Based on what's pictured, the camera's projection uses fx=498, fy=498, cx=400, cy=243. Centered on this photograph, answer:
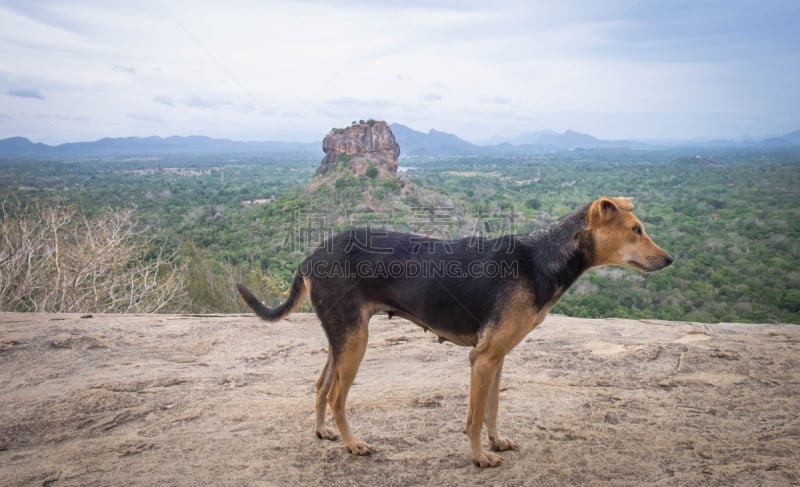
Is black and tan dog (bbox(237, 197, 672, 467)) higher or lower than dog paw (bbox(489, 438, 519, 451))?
higher

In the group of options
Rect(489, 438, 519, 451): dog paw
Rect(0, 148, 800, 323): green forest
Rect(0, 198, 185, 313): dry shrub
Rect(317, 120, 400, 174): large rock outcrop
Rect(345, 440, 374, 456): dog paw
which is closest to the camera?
Rect(345, 440, 374, 456): dog paw

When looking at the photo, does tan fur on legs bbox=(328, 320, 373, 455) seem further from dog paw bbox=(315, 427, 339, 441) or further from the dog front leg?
the dog front leg

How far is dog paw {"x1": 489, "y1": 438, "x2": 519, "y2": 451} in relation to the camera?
15.5 ft

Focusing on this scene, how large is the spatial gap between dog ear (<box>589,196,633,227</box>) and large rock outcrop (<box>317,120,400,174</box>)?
54.1 meters

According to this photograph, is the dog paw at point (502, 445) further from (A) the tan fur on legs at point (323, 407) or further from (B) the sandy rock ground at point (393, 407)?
(A) the tan fur on legs at point (323, 407)

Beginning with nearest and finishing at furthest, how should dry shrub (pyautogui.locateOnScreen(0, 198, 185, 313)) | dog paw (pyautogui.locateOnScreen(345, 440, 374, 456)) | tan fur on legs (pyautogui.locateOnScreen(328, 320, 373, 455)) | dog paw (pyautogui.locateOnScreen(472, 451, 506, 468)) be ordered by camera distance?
dog paw (pyautogui.locateOnScreen(472, 451, 506, 468)), tan fur on legs (pyautogui.locateOnScreen(328, 320, 373, 455)), dog paw (pyautogui.locateOnScreen(345, 440, 374, 456)), dry shrub (pyautogui.locateOnScreen(0, 198, 185, 313))

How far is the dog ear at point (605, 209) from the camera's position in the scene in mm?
4305

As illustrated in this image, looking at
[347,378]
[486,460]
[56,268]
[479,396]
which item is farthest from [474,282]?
[56,268]

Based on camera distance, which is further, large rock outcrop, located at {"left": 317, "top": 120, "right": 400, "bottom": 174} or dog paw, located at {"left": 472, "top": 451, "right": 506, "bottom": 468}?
large rock outcrop, located at {"left": 317, "top": 120, "right": 400, "bottom": 174}

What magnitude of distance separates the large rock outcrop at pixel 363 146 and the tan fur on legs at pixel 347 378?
177 ft

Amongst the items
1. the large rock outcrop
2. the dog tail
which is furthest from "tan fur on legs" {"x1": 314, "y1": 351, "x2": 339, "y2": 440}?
the large rock outcrop

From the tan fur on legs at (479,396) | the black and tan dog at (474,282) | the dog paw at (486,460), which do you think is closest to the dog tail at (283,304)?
the black and tan dog at (474,282)

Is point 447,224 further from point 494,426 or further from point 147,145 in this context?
point 147,145

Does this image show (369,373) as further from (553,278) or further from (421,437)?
(553,278)
